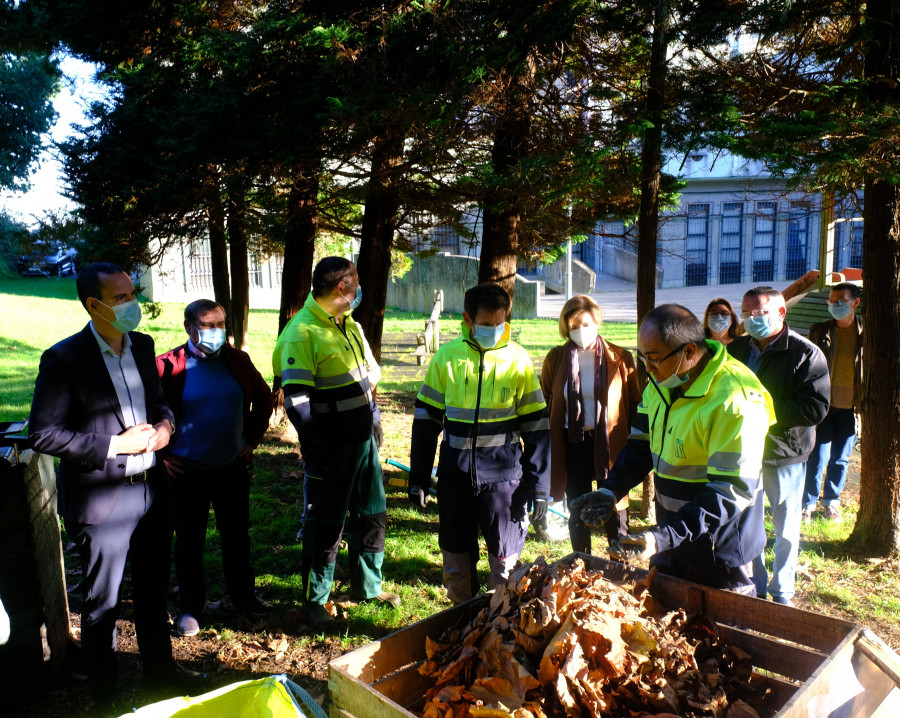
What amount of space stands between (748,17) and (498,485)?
134 inches

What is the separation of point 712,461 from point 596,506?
0.57 metres

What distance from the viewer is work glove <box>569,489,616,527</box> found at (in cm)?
327

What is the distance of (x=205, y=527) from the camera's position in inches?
187

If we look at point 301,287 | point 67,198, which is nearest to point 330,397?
point 301,287

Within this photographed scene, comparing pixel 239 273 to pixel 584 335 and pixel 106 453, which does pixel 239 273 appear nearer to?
pixel 584 335

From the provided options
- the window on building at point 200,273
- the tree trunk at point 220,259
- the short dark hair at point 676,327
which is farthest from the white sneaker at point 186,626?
the window on building at point 200,273

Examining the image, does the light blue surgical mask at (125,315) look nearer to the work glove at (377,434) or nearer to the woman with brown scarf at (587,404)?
the work glove at (377,434)

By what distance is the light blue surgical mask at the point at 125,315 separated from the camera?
351cm

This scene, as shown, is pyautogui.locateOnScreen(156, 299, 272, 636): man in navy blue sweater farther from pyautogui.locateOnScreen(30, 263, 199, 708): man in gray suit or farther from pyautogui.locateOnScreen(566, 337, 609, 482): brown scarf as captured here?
pyautogui.locateOnScreen(566, 337, 609, 482): brown scarf

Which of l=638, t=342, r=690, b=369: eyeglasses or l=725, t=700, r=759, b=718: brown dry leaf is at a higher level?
l=638, t=342, r=690, b=369: eyeglasses

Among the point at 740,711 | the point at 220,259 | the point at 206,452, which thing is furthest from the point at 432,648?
the point at 220,259

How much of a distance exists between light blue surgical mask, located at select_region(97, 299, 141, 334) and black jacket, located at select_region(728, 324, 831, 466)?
12.3 ft

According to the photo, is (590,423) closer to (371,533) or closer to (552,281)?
(371,533)

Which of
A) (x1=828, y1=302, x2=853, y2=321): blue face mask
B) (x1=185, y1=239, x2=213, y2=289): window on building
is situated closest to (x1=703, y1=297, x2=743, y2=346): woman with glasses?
(x1=828, y1=302, x2=853, y2=321): blue face mask
